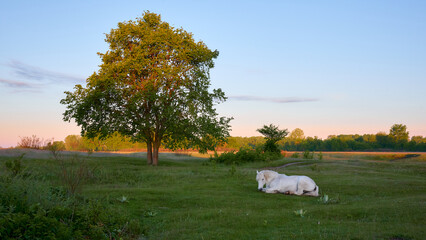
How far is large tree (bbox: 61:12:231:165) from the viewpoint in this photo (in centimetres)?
3519

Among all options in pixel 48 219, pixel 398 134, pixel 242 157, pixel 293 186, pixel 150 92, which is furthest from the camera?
pixel 398 134

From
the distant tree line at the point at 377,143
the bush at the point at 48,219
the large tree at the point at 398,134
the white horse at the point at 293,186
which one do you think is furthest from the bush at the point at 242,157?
the large tree at the point at 398,134

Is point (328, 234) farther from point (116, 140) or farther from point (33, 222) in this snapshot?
point (116, 140)

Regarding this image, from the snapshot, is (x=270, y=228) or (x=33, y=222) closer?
(x=33, y=222)

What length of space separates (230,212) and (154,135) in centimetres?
2878

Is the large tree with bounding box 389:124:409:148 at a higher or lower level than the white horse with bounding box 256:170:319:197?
higher

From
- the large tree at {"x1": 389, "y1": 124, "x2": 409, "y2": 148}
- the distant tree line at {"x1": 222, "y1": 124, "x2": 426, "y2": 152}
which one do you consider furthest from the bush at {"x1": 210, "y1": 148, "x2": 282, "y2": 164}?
the large tree at {"x1": 389, "y1": 124, "x2": 409, "y2": 148}

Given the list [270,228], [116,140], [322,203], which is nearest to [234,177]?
[322,203]

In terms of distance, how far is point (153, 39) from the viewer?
3547cm

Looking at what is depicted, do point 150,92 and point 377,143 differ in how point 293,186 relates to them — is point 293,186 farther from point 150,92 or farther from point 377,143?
point 377,143

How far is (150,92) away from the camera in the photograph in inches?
1356

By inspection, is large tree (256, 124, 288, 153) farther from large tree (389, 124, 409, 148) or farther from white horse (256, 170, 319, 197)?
large tree (389, 124, 409, 148)

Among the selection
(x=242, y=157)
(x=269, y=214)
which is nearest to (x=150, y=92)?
(x=242, y=157)

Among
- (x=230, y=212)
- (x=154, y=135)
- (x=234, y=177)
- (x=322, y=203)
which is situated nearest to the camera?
(x=230, y=212)
